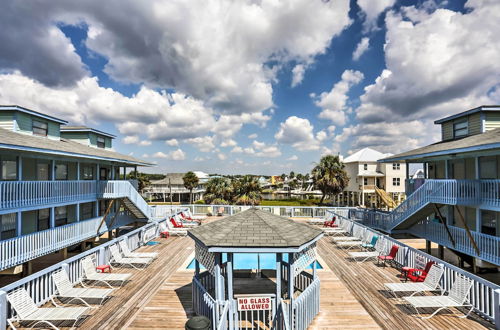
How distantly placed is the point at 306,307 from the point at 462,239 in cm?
1049

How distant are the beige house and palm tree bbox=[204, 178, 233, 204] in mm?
21453

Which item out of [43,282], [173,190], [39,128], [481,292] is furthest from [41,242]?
[173,190]

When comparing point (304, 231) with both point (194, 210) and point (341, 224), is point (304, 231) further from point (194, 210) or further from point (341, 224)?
point (194, 210)

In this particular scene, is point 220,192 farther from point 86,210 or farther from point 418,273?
point 418,273

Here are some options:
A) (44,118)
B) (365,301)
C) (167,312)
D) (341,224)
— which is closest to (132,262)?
(167,312)

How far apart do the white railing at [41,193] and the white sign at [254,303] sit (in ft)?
34.3

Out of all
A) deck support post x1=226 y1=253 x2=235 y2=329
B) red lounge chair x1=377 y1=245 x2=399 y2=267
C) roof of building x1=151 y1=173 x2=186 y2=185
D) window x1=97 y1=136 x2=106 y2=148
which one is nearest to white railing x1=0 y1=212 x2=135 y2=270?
window x1=97 y1=136 x2=106 y2=148

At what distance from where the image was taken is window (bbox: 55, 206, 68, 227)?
14.7 meters

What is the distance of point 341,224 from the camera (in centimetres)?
1755

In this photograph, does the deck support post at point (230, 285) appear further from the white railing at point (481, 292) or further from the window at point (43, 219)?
the window at point (43, 219)

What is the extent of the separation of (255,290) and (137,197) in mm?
13047

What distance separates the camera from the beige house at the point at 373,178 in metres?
38.4

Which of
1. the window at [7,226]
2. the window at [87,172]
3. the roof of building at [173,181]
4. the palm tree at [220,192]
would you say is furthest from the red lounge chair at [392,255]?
the roof of building at [173,181]

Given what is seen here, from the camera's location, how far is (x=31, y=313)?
600 cm
